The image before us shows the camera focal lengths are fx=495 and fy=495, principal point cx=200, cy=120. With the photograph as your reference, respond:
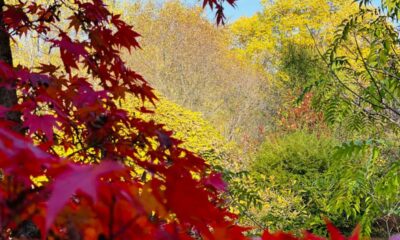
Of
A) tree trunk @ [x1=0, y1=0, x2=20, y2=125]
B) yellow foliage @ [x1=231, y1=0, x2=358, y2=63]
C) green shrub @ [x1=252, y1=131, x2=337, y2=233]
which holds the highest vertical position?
yellow foliage @ [x1=231, y1=0, x2=358, y2=63]

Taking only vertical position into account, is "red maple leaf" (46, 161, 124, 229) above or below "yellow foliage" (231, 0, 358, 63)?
below

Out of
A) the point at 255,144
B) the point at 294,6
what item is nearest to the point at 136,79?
the point at 255,144

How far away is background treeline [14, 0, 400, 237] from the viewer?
4598 millimetres

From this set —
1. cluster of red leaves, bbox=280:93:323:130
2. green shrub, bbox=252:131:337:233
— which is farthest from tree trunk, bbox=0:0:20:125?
cluster of red leaves, bbox=280:93:323:130

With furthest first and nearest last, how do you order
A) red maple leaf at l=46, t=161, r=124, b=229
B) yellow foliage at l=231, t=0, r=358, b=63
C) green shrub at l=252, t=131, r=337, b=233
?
1. yellow foliage at l=231, t=0, r=358, b=63
2. green shrub at l=252, t=131, r=337, b=233
3. red maple leaf at l=46, t=161, r=124, b=229

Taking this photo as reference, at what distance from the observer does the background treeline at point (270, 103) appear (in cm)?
460

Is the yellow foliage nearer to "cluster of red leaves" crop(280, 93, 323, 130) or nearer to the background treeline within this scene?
the background treeline

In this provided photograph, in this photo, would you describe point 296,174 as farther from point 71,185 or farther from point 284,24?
point 284,24

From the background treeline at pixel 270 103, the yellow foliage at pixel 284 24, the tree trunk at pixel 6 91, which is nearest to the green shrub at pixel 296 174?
the background treeline at pixel 270 103

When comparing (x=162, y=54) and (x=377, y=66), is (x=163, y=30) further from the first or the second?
(x=377, y=66)

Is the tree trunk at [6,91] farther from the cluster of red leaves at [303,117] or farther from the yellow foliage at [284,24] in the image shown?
the yellow foliage at [284,24]

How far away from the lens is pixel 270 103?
13.3 meters

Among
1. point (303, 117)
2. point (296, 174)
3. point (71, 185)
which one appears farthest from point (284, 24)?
point (71, 185)

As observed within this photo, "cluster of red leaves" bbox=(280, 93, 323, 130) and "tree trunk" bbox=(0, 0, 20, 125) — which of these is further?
"cluster of red leaves" bbox=(280, 93, 323, 130)
